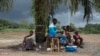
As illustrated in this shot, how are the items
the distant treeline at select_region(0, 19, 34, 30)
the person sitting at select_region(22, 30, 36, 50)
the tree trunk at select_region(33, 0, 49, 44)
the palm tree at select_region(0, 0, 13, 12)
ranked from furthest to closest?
1. the distant treeline at select_region(0, 19, 34, 30)
2. the person sitting at select_region(22, 30, 36, 50)
3. the tree trunk at select_region(33, 0, 49, 44)
4. the palm tree at select_region(0, 0, 13, 12)

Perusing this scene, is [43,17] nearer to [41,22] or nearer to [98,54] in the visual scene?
[41,22]

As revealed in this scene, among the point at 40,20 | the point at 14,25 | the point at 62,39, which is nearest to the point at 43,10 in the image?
the point at 40,20

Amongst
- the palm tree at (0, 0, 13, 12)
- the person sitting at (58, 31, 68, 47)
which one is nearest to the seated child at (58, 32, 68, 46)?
the person sitting at (58, 31, 68, 47)

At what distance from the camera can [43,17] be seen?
55.3 feet

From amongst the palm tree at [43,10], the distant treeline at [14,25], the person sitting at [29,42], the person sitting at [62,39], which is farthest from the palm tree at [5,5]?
the distant treeline at [14,25]

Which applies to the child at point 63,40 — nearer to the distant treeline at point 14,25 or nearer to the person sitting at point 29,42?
Answer: the person sitting at point 29,42

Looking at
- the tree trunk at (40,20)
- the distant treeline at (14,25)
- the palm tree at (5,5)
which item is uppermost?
the palm tree at (5,5)

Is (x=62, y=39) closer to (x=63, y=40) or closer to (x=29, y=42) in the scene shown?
(x=63, y=40)

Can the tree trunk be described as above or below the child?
above

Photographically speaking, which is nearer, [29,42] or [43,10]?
[43,10]

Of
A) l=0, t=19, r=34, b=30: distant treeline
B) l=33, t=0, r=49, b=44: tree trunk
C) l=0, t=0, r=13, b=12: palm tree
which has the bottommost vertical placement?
l=0, t=19, r=34, b=30: distant treeline

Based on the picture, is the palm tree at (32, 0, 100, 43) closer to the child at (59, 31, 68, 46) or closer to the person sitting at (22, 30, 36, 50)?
the person sitting at (22, 30, 36, 50)

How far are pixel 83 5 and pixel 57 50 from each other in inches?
172

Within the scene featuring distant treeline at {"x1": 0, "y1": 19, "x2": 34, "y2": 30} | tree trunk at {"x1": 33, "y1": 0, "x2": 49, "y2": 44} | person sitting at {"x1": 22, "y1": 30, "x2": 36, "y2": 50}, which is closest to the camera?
tree trunk at {"x1": 33, "y1": 0, "x2": 49, "y2": 44}
